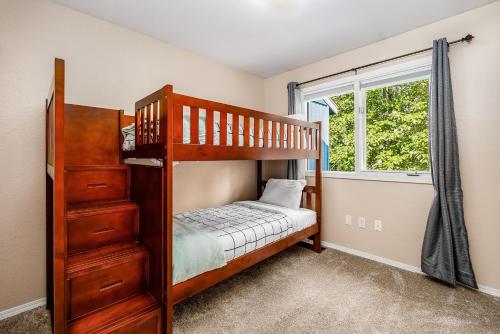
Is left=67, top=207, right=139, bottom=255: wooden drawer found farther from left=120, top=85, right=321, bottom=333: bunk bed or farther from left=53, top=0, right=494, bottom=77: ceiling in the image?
left=53, top=0, right=494, bottom=77: ceiling

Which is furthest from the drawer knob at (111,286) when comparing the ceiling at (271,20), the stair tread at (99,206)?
the ceiling at (271,20)

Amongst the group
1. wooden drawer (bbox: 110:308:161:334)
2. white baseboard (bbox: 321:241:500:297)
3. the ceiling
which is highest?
the ceiling

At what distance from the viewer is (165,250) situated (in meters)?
1.46

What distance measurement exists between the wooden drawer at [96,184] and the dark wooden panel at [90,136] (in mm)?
166

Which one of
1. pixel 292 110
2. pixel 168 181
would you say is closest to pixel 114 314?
pixel 168 181

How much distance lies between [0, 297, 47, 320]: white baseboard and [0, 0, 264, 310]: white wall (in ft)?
0.11

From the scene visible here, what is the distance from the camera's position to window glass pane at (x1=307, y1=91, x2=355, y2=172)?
9.90ft

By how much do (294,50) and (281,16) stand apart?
0.70 metres

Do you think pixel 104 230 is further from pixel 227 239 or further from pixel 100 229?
pixel 227 239

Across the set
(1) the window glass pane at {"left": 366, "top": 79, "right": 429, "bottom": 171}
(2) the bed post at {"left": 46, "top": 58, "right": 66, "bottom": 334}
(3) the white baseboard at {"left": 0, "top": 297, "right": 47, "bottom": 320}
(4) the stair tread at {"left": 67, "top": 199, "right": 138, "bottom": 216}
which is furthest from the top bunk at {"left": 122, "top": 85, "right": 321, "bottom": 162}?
(3) the white baseboard at {"left": 0, "top": 297, "right": 47, "bottom": 320}

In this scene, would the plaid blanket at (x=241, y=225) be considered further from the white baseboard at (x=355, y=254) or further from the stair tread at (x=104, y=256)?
the white baseboard at (x=355, y=254)

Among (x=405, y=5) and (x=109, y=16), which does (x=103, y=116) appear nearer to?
(x=109, y=16)

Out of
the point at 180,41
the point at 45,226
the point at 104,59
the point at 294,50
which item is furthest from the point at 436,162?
the point at 45,226

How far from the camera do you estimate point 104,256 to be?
149 centimetres
